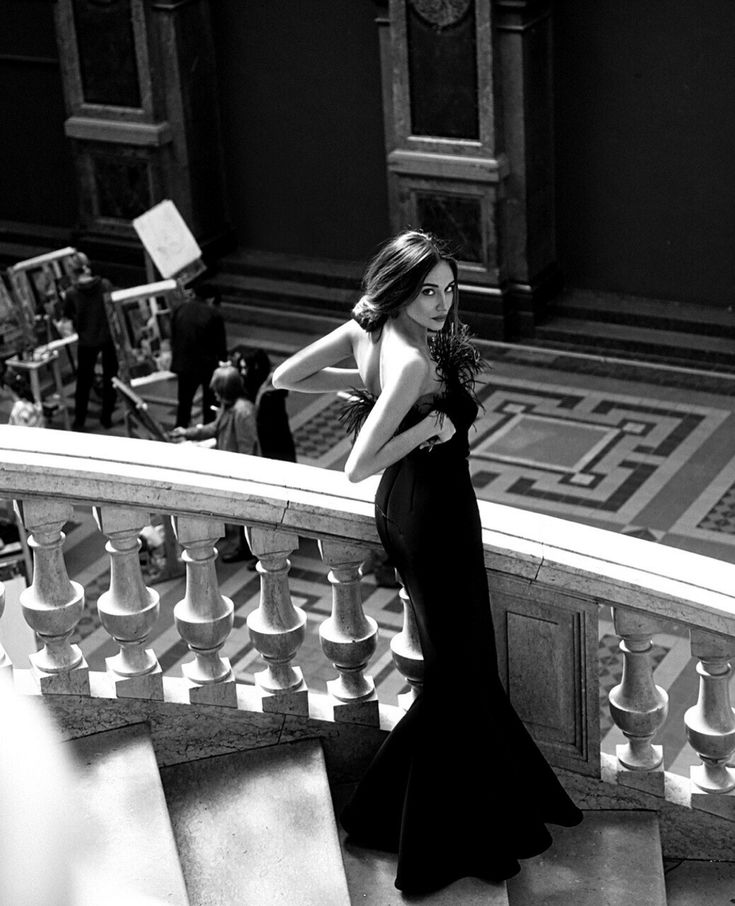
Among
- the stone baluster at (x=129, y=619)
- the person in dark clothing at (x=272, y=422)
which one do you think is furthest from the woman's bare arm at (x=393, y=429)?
the person in dark clothing at (x=272, y=422)

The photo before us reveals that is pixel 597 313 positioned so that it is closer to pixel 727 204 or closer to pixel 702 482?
pixel 727 204

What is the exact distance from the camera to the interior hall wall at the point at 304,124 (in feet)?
38.4

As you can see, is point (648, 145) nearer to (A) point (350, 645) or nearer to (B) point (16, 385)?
(B) point (16, 385)

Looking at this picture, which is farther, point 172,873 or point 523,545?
point 523,545

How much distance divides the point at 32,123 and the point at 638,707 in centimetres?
1142

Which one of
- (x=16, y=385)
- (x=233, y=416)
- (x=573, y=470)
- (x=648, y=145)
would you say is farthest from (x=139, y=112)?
(x=573, y=470)

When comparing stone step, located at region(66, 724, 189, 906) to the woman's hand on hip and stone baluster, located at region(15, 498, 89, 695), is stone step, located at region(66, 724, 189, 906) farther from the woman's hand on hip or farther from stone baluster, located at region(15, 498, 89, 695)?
the woman's hand on hip

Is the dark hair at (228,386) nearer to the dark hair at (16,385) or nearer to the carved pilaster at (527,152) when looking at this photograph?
the dark hair at (16,385)

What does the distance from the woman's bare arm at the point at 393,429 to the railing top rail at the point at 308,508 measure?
0.15 meters

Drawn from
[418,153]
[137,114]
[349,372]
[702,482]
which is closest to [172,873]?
[349,372]

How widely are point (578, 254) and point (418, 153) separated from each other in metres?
1.52

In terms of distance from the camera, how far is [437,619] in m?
3.09

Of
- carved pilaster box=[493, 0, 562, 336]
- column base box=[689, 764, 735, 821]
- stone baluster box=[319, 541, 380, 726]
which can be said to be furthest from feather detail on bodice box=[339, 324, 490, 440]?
carved pilaster box=[493, 0, 562, 336]

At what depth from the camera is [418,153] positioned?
10906 millimetres
